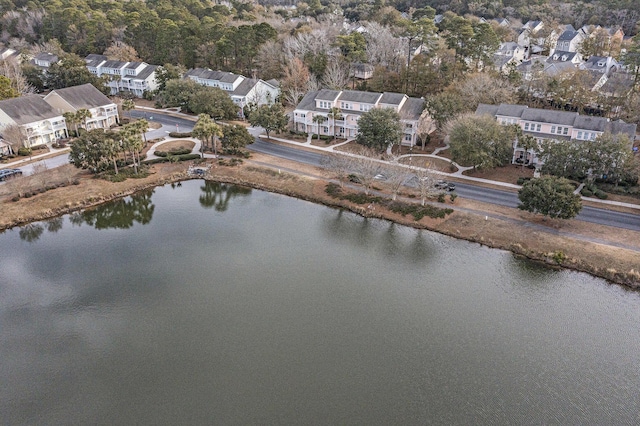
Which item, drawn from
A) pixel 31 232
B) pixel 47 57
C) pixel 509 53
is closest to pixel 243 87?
pixel 31 232

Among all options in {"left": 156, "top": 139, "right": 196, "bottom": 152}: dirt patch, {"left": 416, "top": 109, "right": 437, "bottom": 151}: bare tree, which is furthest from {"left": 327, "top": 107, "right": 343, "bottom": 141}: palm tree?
{"left": 156, "top": 139, "right": 196, "bottom": 152}: dirt patch

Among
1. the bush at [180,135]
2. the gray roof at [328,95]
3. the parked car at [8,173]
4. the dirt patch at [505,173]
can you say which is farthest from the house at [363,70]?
the parked car at [8,173]

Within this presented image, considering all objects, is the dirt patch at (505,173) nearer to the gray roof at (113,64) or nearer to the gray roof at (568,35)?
the gray roof at (568,35)

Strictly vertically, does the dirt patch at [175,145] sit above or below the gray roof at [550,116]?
below

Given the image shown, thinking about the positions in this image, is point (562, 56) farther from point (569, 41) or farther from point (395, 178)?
point (395, 178)

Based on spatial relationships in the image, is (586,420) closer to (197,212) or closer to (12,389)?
(12,389)

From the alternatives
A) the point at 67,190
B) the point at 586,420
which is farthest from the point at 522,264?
the point at 67,190
